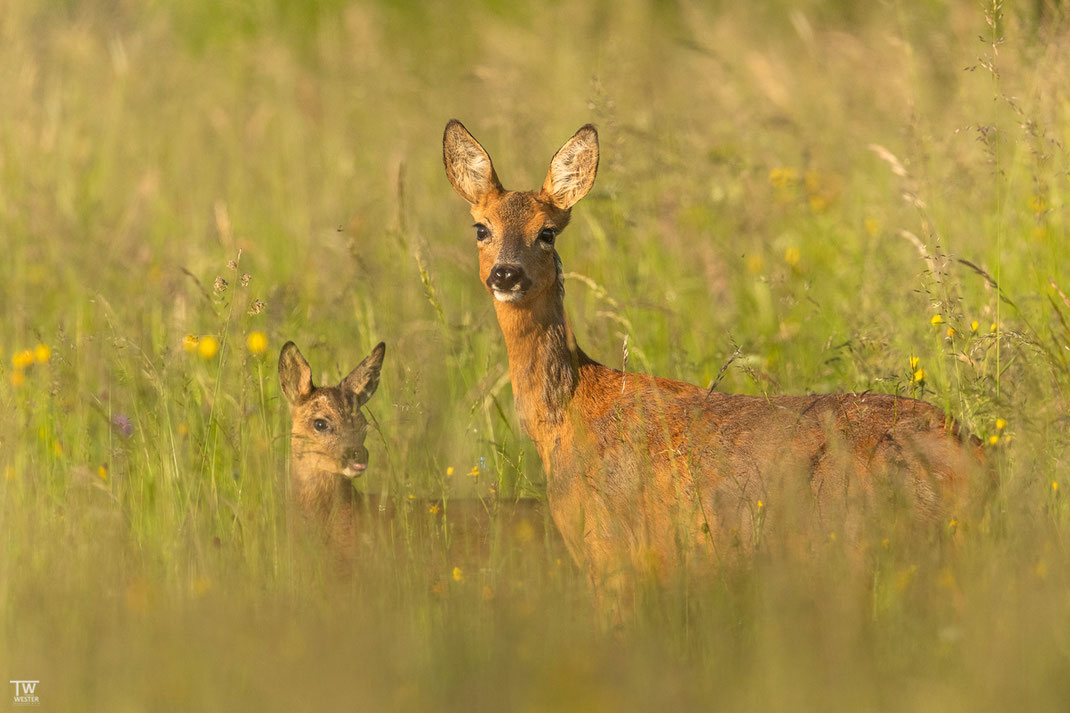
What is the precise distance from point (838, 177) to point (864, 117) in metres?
1.12

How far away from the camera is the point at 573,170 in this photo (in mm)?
5180

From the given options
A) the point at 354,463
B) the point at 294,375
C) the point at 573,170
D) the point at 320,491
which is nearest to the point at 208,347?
the point at 294,375

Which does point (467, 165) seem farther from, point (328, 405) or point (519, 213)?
point (328, 405)

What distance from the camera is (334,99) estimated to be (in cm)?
1039

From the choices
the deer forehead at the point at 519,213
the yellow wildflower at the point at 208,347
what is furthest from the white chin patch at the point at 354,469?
the deer forehead at the point at 519,213

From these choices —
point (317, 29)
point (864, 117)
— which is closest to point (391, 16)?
point (317, 29)

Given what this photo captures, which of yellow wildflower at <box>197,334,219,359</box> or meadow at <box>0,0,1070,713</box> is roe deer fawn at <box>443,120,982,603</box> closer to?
meadow at <box>0,0,1070,713</box>

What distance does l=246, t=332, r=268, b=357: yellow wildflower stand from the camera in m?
5.48

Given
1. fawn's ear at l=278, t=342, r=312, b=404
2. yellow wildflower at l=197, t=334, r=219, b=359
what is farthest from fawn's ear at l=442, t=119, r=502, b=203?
yellow wildflower at l=197, t=334, r=219, b=359

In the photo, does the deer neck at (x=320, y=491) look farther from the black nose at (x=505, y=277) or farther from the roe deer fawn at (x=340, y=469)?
the black nose at (x=505, y=277)

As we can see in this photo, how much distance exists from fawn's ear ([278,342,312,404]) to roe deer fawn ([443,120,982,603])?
2.59 ft

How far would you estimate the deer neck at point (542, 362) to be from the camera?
15.5 feet

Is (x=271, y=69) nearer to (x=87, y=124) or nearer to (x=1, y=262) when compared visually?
(x=87, y=124)

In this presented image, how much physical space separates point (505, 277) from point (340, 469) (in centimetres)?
99
